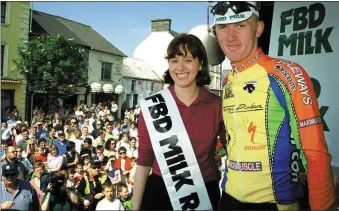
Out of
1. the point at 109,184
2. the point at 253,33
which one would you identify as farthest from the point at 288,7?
the point at 109,184

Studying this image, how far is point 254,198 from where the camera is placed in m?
1.30

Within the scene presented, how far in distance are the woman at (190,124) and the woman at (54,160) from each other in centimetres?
301

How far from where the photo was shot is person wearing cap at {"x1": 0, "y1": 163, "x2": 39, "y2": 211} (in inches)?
104

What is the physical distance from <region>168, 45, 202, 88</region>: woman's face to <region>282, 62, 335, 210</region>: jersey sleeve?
0.48m

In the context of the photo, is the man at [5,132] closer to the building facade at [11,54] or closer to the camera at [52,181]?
the building facade at [11,54]

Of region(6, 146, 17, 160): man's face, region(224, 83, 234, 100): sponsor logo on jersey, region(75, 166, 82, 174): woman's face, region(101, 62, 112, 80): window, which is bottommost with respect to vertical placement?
region(75, 166, 82, 174): woman's face

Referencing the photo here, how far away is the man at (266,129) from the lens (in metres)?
1.15

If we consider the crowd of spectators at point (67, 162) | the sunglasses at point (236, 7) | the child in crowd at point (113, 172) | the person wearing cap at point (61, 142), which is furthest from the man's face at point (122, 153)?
the sunglasses at point (236, 7)

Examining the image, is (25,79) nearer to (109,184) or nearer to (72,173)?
(72,173)

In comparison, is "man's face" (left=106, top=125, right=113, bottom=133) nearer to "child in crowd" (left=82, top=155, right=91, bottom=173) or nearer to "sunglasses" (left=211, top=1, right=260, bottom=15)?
"child in crowd" (left=82, top=155, right=91, bottom=173)

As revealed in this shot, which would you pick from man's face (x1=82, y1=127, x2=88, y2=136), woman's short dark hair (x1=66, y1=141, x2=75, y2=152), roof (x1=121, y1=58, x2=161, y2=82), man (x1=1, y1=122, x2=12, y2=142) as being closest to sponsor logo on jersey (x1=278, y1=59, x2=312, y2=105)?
woman's short dark hair (x1=66, y1=141, x2=75, y2=152)

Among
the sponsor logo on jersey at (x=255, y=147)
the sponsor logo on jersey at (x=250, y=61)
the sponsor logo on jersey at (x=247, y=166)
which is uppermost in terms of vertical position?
the sponsor logo on jersey at (x=250, y=61)

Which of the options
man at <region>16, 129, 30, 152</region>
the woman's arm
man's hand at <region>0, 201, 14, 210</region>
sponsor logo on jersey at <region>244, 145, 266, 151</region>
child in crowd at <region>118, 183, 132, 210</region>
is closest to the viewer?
sponsor logo on jersey at <region>244, 145, 266, 151</region>

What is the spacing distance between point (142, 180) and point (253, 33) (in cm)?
84
